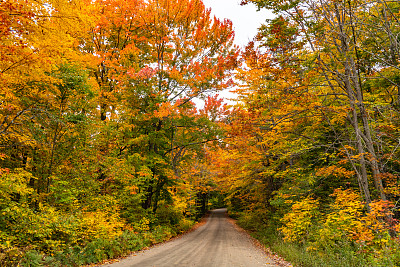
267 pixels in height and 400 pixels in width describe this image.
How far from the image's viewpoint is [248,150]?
14.4 metres

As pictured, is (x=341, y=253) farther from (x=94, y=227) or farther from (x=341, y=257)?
(x=94, y=227)

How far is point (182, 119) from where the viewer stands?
1430 centimetres

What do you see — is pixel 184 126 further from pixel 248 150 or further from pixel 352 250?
pixel 352 250

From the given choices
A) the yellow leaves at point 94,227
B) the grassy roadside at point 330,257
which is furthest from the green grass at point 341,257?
the yellow leaves at point 94,227

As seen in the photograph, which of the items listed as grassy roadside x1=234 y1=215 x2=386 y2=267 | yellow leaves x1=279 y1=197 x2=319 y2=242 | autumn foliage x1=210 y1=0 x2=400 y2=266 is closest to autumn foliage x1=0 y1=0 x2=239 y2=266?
autumn foliage x1=210 y1=0 x2=400 y2=266

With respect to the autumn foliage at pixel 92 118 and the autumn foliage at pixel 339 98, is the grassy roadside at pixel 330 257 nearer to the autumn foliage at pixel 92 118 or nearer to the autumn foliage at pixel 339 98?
the autumn foliage at pixel 339 98

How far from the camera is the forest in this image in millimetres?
6184

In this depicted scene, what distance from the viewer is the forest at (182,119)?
618cm

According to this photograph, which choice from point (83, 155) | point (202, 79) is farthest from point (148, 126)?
point (83, 155)

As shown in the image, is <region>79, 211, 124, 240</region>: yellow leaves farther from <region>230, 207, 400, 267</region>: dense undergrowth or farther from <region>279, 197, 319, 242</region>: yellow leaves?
<region>279, 197, 319, 242</region>: yellow leaves

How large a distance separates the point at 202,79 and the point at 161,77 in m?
3.44

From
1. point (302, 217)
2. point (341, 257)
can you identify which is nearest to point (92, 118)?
point (302, 217)

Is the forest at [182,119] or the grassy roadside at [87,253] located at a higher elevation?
the forest at [182,119]

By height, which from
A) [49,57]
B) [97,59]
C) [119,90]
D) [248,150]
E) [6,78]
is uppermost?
[97,59]
